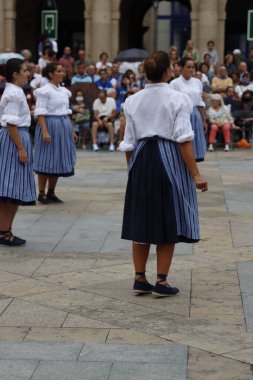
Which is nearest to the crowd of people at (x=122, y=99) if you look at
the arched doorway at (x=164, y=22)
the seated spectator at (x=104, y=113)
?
the seated spectator at (x=104, y=113)

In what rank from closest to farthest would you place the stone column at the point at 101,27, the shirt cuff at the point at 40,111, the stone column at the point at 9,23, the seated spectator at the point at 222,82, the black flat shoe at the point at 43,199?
1. the shirt cuff at the point at 40,111
2. the black flat shoe at the point at 43,199
3. the seated spectator at the point at 222,82
4. the stone column at the point at 101,27
5. the stone column at the point at 9,23

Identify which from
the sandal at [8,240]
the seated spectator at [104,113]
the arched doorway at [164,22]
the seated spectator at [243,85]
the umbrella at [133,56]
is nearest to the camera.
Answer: the sandal at [8,240]

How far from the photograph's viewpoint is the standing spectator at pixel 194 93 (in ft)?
45.3

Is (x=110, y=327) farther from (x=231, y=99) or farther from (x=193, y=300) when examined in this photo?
(x=231, y=99)

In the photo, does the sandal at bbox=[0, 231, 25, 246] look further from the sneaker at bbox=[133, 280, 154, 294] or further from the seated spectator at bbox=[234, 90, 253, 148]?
the seated spectator at bbox=[234, 90, 253, 148]

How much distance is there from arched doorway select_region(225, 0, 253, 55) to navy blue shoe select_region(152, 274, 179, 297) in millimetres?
31328

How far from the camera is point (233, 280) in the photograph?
27.2 ft

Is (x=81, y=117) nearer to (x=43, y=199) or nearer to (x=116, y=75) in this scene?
(x=116, y=75)

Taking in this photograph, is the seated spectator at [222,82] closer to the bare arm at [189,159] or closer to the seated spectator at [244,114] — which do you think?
the seated spectator at [244,114]

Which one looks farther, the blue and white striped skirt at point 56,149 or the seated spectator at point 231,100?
the seated spectator at point 231,100

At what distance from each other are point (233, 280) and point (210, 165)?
32.4 feet

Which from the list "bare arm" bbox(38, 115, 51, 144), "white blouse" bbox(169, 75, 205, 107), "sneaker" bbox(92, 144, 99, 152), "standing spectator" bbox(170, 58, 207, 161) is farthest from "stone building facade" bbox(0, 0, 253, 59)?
"bare arm" bbox(38, 115, 51, 144)

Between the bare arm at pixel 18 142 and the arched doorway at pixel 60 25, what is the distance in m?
27.7

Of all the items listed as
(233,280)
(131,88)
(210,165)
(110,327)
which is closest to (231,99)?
(131,88)
